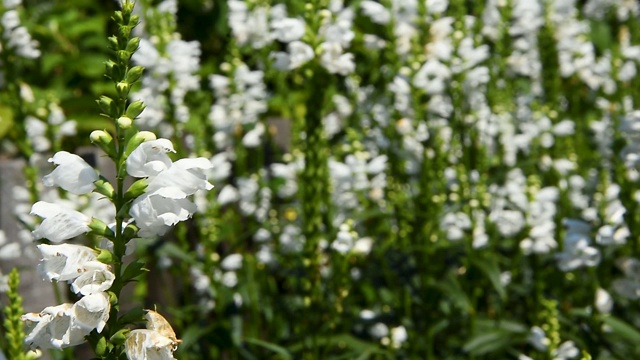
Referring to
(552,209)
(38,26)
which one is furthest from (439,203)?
(38,26)

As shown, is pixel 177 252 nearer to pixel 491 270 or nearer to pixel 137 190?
pixel 491 270

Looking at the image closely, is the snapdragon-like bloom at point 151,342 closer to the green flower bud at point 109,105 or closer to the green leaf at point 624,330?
the green flower bud at point 109,105

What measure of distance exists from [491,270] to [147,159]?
2073mm

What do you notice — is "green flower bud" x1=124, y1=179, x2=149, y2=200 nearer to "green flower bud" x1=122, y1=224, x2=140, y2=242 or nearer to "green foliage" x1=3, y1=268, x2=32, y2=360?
"green flower bud" x1=122, y1=224, x2=140, y2=242

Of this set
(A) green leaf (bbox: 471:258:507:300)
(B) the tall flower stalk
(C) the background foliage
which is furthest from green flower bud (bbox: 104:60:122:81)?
(A) green leaf (bbox: 471:258:507:300)

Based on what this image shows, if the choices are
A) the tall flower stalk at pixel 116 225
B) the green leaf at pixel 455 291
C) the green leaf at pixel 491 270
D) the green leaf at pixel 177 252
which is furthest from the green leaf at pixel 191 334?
the tall flower stalk at pixel 116 225

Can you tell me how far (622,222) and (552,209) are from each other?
0.87 m

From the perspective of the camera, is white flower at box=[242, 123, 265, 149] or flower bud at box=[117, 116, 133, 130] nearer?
flower bud at box=[117, 116, 133, 130]

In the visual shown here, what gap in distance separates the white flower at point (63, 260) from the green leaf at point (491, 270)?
1.95m

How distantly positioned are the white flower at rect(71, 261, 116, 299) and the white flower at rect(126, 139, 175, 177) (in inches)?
7.4

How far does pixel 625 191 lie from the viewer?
3.24m

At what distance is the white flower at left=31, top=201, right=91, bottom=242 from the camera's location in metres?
1.86

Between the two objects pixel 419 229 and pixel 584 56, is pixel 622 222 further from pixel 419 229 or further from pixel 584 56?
pixel 584 56

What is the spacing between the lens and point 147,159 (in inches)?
72.7
